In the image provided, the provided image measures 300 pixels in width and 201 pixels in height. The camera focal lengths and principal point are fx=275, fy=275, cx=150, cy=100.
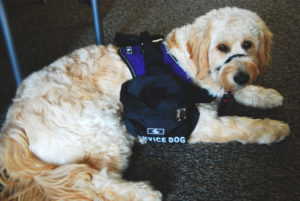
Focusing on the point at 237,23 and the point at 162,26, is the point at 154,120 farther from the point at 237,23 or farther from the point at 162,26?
the point at 162,26

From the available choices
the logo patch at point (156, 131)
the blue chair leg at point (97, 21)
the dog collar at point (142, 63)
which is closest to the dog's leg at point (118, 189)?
the logo patch at point (156, 131)

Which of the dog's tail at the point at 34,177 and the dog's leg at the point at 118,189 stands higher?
the dog's tail at the point at 34,177

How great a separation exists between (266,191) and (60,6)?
2.84m

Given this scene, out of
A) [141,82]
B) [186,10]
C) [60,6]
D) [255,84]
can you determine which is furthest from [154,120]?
[60,6]

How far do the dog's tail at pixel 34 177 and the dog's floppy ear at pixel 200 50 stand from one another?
2.65ft

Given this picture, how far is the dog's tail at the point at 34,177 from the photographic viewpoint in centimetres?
127

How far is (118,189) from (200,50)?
843mm

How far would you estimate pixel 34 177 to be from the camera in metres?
1.30

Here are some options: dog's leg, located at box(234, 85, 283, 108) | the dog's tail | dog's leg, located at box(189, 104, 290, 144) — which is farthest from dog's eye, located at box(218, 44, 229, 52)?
the dog's tail

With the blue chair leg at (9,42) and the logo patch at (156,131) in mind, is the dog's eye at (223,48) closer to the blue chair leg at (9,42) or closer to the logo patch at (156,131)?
the logo patch at (156,131)

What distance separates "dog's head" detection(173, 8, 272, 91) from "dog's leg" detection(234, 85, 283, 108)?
373 mm

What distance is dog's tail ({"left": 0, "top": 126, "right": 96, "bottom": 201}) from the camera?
1.27 m

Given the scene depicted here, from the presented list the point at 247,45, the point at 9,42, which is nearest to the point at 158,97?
the point at 247,45

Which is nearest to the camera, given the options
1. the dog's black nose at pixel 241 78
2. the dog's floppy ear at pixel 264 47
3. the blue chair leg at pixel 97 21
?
the dog's black nose at pixel 241 78
